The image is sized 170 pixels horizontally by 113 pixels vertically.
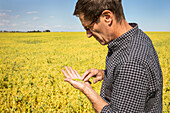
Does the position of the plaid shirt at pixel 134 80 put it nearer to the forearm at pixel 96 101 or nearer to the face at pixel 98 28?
the forearm at pixel 96 101

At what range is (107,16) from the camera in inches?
47.1

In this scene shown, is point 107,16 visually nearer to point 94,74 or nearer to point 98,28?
point 98,28

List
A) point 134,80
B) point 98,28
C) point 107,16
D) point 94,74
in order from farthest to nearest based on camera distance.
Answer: point 94,74, point 98,28, point 107,16, point 134,80

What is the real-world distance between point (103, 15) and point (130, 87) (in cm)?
58

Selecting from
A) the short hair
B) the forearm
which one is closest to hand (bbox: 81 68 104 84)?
the forearm

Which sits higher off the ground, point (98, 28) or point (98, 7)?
point (98, 7)

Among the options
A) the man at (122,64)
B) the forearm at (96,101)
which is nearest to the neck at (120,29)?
the man at (122,64)

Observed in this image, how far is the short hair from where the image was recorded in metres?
1.18

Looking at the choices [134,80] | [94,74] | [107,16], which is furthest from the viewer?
[94,74]

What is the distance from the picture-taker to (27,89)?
5.43m

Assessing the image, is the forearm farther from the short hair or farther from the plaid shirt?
the short hair

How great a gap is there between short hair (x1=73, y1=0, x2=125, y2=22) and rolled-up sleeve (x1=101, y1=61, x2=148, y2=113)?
43cm

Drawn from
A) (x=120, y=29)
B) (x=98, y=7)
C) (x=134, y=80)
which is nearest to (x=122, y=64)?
(x=134, y=80)

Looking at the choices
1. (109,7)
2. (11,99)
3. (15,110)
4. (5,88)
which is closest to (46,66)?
(5,88)
